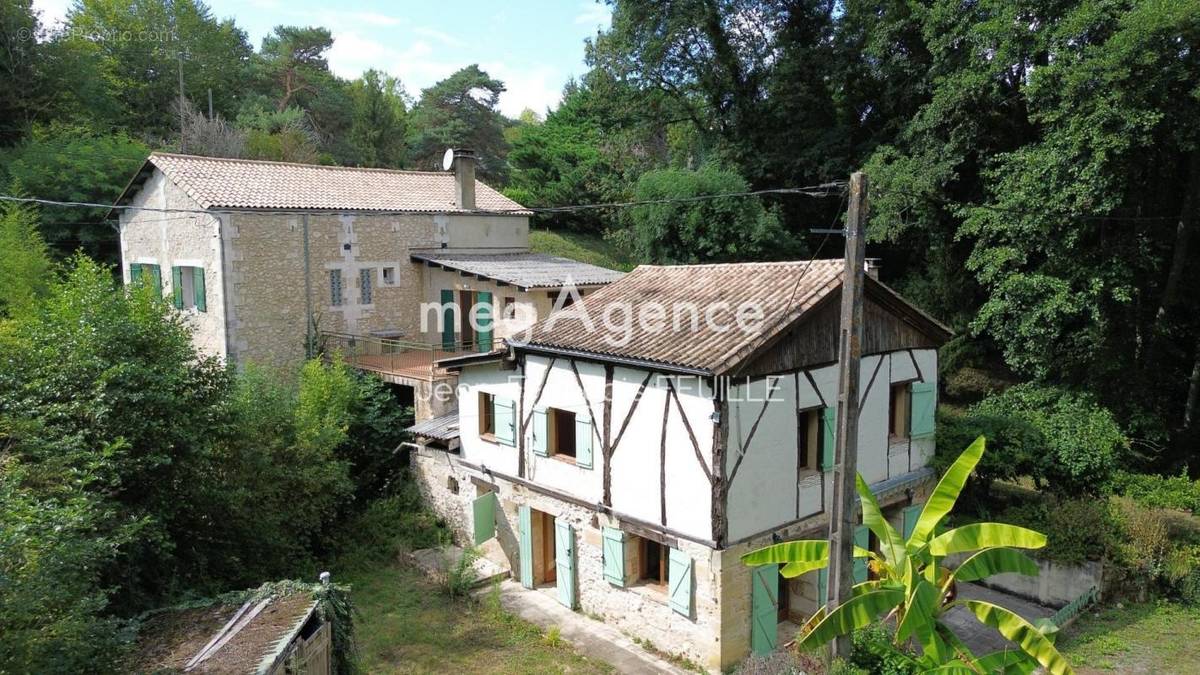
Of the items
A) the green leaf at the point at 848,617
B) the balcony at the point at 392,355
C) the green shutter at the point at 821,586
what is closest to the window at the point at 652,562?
the green shutter at the point at 821,586

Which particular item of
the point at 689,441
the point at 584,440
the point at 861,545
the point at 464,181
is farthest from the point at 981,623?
the point at 464,181

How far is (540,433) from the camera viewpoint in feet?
42.5

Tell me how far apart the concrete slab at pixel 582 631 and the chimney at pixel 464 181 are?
11691 millimetres

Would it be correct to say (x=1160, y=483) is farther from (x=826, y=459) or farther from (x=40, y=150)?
(x=40, y=150)

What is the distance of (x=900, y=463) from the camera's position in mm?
13398

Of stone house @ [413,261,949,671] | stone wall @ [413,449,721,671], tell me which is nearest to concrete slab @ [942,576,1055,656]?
stone house @ [413,261,949,671]

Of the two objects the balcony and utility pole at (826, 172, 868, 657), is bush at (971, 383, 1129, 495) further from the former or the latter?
the balcony

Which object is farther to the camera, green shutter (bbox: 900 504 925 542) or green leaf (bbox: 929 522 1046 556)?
green shutter (bbox: 900 504 925 542)

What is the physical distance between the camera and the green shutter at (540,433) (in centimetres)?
1286

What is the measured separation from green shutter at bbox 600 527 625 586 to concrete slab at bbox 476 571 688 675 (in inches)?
33.2

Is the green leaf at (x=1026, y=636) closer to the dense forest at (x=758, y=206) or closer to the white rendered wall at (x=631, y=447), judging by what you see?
the white rendered wall at (x=631, y=447)

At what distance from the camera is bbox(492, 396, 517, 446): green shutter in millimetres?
13453

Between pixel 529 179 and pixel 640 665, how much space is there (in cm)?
2914

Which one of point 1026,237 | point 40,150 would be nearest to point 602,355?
point 1026,237
